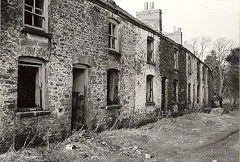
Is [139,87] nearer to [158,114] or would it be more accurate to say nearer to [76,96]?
[158,114]

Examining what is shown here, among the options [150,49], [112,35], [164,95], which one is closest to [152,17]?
[150,49]

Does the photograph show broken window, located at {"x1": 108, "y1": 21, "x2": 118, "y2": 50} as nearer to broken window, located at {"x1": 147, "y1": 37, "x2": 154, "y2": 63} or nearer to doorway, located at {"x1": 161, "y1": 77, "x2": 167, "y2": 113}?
broken window, located at {"x1": 147, "y1": 37, "x2": 154, "y2": 63}

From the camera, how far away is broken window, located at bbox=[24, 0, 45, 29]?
8273 mm

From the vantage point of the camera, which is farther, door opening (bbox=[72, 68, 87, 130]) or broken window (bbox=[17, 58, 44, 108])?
door opening (bbox=[72, 68, 87, 130])

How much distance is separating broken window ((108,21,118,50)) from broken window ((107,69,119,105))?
1231 mm

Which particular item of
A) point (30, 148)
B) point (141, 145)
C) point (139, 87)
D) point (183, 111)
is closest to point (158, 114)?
point (139, 87)

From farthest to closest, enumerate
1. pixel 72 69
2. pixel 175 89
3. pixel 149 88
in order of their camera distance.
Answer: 1. pixel 175 89
2. pixel 149 88
3. pixel 72 69

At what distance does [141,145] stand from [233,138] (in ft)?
14.7

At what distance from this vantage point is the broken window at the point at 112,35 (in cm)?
1239

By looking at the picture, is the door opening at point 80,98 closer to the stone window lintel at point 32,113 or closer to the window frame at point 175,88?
the stone window lintel at point 32,113

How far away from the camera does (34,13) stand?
827 cm

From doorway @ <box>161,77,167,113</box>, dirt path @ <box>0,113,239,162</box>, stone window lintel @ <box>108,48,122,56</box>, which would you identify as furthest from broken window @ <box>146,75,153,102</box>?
dirt path @ <box>0,113,239,162</box>

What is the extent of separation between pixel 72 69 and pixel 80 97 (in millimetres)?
1421

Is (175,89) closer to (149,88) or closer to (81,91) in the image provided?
(149,88)
